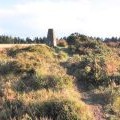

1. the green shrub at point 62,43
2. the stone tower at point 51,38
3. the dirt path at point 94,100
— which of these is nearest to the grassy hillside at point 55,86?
the dirt path at point 94,100

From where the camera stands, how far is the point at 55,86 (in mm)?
25266

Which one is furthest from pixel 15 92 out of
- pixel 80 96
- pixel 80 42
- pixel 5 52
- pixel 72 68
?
pixel 80 42

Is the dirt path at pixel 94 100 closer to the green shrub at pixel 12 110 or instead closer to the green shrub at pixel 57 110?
the green shrub at pixel 57 110

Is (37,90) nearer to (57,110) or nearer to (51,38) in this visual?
(57,110)

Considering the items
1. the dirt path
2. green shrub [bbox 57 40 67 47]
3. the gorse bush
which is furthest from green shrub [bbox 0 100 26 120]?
green shrub [bbox 57 40 67 47]

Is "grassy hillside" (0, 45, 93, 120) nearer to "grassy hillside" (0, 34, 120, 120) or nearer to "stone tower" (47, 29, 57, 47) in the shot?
"grassy hillside" (0, 34, 120, 120)

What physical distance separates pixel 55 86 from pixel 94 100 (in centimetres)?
189

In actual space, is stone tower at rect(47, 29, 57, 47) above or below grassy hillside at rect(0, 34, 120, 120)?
above

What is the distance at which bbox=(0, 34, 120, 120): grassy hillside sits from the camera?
71.8ft

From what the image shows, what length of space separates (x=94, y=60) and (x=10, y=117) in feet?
34.2

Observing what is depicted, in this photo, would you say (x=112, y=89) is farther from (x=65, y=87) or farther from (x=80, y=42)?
(x=80, y=42)

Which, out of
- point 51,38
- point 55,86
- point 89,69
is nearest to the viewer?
point 55,86

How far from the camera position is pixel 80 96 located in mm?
25359

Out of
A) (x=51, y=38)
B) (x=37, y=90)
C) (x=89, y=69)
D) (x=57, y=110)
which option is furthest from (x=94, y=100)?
(x=51, y=38)
